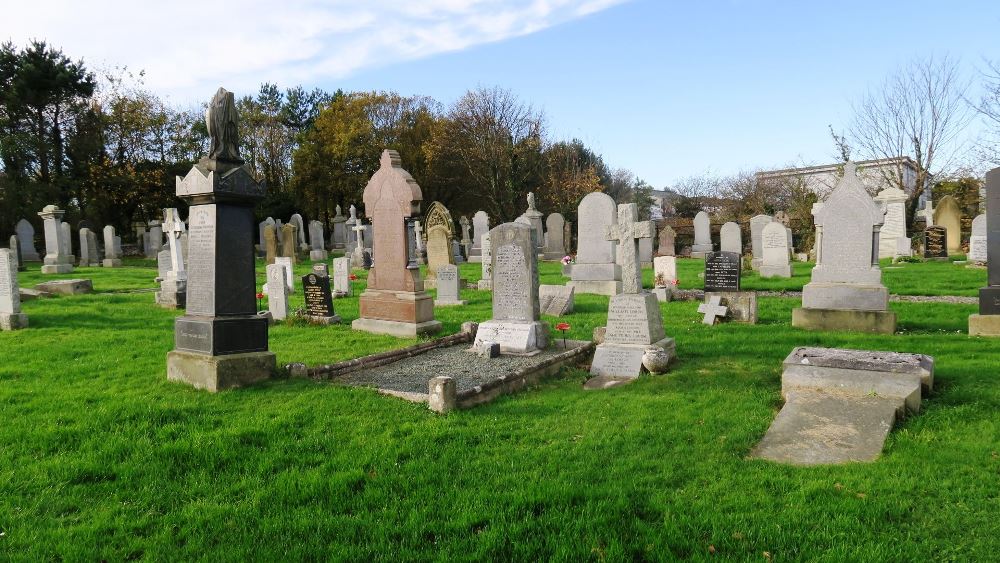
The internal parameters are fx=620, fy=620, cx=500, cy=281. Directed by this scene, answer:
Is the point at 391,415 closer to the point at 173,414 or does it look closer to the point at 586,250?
the point at 173,414

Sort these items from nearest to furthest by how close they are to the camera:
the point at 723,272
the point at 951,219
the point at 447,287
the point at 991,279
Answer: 1. the point at 991,279
2. the point at 723,272
3. the point at 447,287
4. the point at 951,219

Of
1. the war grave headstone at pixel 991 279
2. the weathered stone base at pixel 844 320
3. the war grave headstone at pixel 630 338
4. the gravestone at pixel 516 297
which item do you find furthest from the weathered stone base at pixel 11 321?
the war grave headstone at pixel 991 279

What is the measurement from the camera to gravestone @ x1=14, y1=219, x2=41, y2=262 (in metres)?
29.3

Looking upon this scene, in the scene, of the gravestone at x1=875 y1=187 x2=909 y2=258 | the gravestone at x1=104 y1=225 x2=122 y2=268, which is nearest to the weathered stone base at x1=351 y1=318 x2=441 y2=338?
the gravestone at x1=104 y1=225 x2=122 y2=268

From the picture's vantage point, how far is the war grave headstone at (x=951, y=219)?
26469 mm

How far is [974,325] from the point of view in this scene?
907 centimetres

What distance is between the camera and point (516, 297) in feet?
29.1

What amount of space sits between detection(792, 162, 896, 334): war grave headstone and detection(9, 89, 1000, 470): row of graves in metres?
0.02

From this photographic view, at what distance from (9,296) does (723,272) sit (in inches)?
520

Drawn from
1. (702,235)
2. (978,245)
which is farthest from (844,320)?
(702,235)

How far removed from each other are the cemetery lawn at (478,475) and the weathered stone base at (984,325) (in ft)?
6.85

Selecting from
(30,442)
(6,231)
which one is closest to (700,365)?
(30,442)

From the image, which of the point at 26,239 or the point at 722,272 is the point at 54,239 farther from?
the point at 722,272

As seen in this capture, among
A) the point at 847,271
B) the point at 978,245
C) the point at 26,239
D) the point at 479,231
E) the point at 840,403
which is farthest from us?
the point at 479,231
